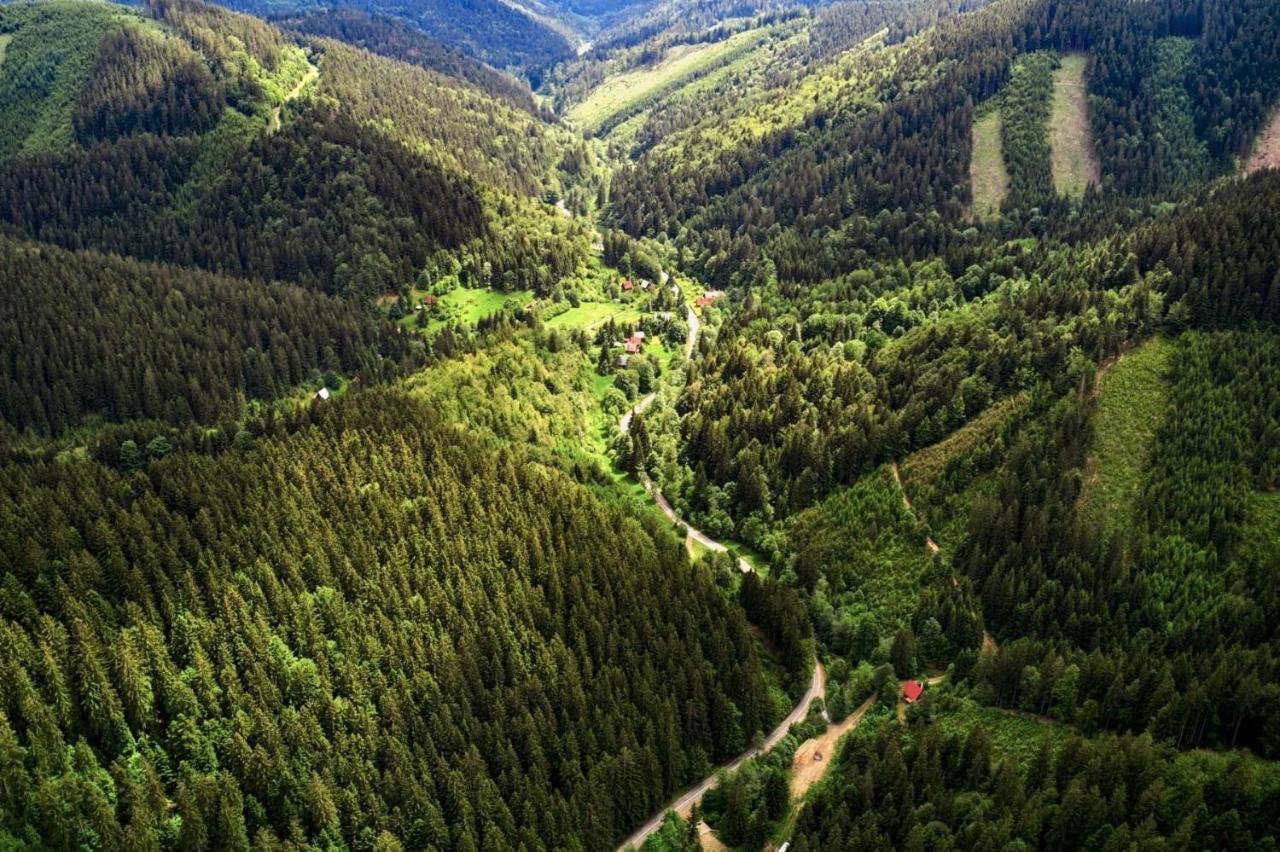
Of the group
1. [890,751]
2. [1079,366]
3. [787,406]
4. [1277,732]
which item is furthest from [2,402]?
[1277,732]

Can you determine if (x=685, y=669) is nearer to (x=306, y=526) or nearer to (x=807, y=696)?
(x=807, y=696)

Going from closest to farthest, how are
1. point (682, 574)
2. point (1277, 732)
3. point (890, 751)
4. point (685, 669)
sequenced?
1. point (1277, 732)
2. point (890, 751)
3. point (685, 669)
4. point (682, 574)

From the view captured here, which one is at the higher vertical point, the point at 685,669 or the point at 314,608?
the point at 314,608

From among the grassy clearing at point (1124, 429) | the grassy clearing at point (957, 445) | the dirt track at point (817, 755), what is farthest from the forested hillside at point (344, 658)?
the grassy clearing at point (1124, 429)

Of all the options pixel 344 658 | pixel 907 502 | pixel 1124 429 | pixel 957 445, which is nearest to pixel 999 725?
pixel 907 502

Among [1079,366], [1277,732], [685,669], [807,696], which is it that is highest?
[1079,366]

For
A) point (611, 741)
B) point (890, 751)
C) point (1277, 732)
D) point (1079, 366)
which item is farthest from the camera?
point (1079, 366)
